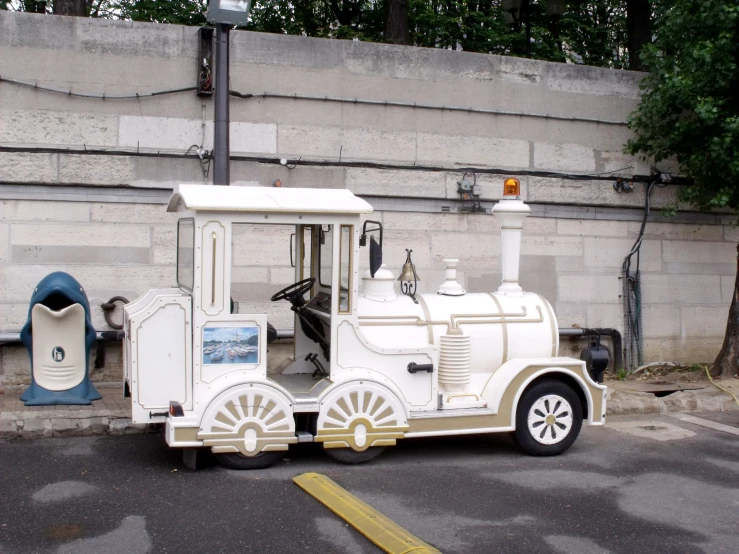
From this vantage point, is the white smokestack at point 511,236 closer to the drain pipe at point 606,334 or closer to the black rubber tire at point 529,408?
the black rubber tire at point 529,408

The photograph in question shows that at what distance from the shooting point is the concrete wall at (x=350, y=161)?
358 inches

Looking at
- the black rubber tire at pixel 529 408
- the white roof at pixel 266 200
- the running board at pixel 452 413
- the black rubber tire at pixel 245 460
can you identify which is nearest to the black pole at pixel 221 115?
the white roof at pixel 266 200

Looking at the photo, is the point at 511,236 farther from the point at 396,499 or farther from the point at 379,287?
the point at 396,499

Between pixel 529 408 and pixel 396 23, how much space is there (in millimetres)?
9120

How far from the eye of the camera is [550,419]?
7.21 meters

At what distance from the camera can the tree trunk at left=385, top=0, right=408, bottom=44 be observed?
14398mm

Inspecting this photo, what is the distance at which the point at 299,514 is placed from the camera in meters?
5.48

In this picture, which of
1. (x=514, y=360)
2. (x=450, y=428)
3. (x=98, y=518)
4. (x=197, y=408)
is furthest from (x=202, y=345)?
(x=514, y=360)

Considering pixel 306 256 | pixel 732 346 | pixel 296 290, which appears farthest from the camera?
pixel 732 346

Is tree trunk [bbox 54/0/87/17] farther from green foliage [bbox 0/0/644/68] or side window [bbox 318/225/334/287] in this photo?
side window [bbox 318/225/334/287]

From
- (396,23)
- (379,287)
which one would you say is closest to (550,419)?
(379,287)

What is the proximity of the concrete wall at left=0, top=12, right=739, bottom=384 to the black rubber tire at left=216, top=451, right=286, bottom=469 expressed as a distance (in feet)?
11.3

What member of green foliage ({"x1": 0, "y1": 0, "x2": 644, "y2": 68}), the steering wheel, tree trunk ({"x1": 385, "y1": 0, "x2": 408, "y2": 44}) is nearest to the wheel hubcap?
the steering wheel

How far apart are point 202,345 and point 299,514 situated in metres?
1.57
